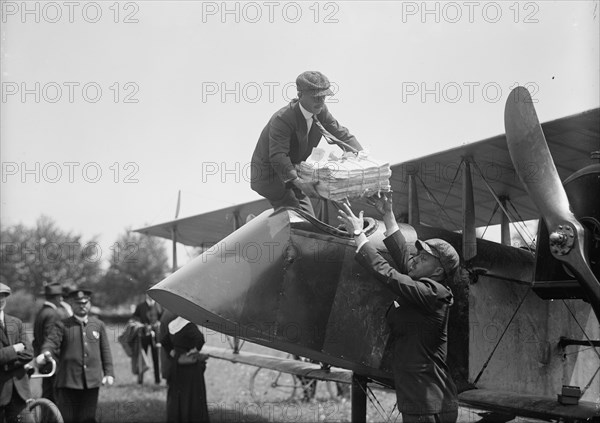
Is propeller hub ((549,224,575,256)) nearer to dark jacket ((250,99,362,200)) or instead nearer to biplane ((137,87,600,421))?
biplane ((137,87,600,421))

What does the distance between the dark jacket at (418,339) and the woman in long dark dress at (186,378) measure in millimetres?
5539

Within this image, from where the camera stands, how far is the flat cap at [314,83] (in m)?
5.59

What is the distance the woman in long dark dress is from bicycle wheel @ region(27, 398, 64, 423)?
1.93 meters

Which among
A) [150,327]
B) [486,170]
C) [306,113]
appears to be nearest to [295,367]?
[486,170]

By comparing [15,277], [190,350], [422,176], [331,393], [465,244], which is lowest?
[15,277]

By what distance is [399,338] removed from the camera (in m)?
5.25

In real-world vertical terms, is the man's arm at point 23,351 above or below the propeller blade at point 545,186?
below

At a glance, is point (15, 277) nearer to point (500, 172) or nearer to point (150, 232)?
point (150, 232)

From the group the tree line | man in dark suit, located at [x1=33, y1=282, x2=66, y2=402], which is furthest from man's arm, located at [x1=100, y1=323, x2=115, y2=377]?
the tree line

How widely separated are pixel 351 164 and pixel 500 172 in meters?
3.32

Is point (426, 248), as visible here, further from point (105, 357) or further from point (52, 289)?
point (52, 289)

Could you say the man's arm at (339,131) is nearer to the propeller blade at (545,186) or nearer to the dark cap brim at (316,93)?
the dark cap brim at (316,93)

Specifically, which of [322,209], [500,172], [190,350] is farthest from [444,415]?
[190,350]

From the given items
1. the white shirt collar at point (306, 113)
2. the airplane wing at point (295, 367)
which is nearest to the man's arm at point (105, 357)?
the airplane wing at point (295, 367)
